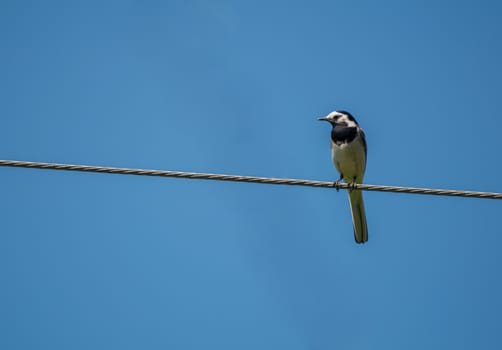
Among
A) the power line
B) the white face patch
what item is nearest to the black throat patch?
the white face patch

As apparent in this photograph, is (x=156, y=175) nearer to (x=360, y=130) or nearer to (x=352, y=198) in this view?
(x=352, y=198)

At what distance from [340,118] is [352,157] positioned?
0.70 meters

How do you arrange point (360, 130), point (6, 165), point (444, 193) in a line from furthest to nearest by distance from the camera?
point (360, 130)
point (444, 193)
point (6, 165)

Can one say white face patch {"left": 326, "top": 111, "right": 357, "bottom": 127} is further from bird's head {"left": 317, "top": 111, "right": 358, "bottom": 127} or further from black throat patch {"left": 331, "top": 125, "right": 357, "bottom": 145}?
black throat patch {"left": 331, "top": 125, "right": 357, "bottom": 145}

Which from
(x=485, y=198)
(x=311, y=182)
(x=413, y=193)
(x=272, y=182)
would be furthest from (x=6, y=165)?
(x=485, y=198)

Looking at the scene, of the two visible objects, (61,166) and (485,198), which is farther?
(485,198)

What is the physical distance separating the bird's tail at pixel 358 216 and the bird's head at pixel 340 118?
1.12 meters

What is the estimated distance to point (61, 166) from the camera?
15.9 ft

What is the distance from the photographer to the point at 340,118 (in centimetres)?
895

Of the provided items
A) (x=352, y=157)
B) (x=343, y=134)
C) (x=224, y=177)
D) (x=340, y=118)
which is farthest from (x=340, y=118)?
(x=224, y=177)

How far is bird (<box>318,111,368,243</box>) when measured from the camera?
323 inches

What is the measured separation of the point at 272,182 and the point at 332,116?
158 inches

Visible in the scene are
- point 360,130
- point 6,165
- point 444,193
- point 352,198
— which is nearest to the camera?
point 6,165

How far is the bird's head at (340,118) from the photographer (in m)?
8.88
